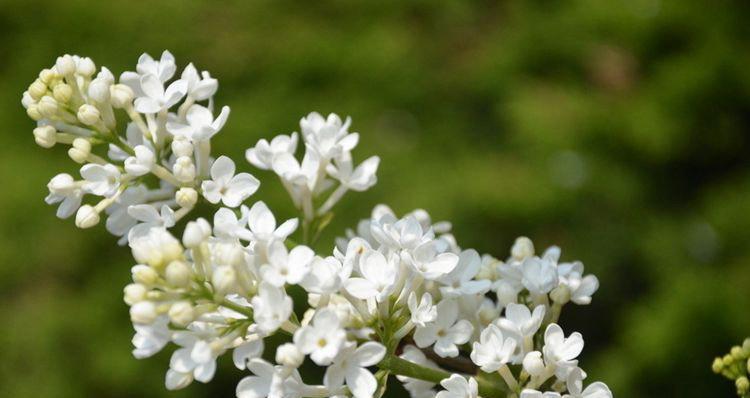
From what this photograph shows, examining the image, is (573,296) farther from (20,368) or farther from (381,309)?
(20,368)

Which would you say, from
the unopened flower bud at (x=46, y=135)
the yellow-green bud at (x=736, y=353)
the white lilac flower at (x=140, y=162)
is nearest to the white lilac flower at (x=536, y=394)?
Result: the yellow-green bud at (x=736, y=353)

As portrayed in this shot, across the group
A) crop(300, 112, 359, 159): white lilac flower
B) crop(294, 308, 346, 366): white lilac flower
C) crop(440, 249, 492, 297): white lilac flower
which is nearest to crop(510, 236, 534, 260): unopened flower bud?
crop(440, 249, 492, 297): white lilac flower

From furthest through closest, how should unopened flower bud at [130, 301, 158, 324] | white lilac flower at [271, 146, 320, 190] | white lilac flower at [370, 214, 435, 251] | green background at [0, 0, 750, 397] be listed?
green background at [0, 0, 750, 397], white lilac flower at [271, 146, 320, 190], white lilac flower at [370, 214, 435, 251], unopened flower bud at [130, 301, 158, 324]

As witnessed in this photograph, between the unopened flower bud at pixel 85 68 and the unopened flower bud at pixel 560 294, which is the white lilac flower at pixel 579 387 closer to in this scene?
the unopened flower bud at pixel 560 294

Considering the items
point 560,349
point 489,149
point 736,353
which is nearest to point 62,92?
point 560,349

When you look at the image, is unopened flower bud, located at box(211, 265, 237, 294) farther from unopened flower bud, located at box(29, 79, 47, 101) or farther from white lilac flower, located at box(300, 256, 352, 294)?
unopened flower bud, located at box(29, 79, 47, 101)

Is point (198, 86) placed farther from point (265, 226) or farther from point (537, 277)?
point (537, 277)

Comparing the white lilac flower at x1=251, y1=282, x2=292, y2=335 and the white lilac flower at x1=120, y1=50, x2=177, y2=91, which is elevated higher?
the white lilac flower at x1=120, y1=50, x2=177, y2=91

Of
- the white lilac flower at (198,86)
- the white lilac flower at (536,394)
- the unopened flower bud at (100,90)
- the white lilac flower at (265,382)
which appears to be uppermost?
the white lilac flower at (198,86)
